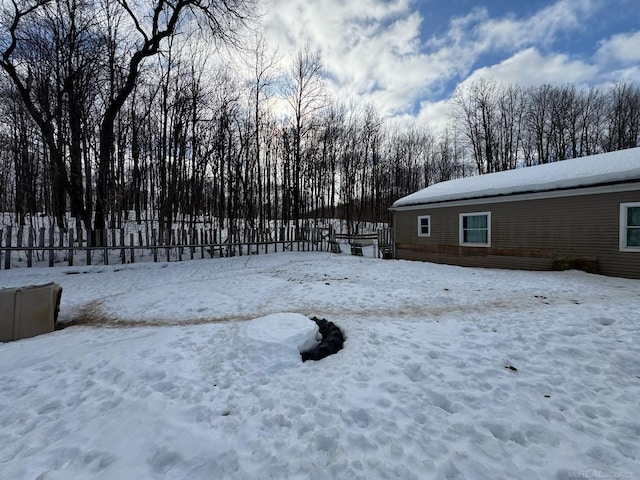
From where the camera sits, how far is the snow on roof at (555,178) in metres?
8.57

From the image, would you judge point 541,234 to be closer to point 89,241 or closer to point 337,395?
point 337,395

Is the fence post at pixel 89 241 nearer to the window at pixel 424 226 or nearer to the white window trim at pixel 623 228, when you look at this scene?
the window at pixel 424 226

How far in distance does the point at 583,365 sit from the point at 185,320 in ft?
20.7

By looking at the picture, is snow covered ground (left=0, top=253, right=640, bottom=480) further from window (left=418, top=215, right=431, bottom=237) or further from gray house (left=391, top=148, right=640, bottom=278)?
window (left=418, top=215, right=431, bottom=237)

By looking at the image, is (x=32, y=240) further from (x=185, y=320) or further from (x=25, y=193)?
(x=25, y=193)

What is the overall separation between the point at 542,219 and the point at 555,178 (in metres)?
1.50

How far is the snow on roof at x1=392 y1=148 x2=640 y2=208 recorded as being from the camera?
8.57 m

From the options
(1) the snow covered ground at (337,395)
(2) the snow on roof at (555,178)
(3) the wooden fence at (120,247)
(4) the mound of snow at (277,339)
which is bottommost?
(1) the snow covered ground at (337,395)

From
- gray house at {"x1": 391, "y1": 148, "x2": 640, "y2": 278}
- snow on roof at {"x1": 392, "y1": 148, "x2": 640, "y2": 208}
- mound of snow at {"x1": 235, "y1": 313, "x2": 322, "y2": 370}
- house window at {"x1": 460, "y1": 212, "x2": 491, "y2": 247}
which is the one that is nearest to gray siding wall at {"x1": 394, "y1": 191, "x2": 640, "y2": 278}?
gray house at {"x1": 391, "y1": 148, "x2": 640, "y2": 278}

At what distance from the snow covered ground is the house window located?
6.16 metres

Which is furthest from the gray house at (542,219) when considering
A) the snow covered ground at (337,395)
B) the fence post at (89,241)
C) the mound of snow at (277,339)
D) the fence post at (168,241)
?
the fence post at (89,241)

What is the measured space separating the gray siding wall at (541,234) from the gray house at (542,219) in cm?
2

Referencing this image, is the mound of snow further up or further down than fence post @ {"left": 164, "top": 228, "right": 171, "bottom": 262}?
further down

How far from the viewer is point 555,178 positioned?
389 inches
